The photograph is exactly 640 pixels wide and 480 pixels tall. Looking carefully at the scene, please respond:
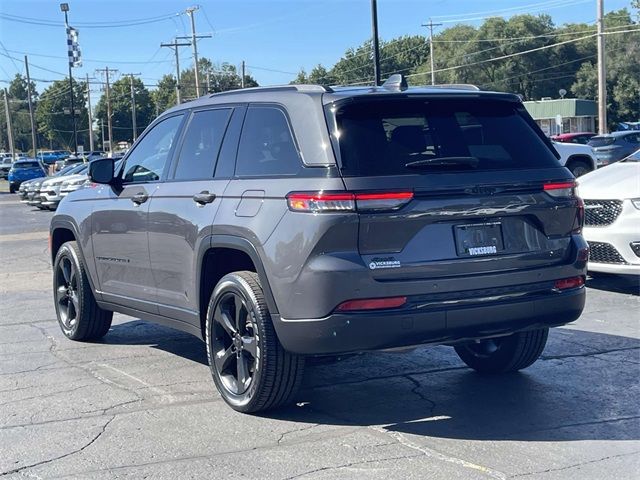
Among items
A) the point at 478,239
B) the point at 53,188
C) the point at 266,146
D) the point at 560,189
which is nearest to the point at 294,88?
the point at 266,146

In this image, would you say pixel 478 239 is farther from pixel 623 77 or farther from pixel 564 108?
pixel 623 77

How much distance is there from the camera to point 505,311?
15.8ft

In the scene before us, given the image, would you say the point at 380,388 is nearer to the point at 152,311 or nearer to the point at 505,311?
the point at 505,311

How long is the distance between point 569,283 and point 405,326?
1.21 meters

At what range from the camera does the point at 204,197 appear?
5461 millimetres

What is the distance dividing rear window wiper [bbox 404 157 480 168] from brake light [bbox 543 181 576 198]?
0.48m

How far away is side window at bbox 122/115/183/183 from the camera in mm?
6279

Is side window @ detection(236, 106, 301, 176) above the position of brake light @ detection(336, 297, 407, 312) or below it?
above

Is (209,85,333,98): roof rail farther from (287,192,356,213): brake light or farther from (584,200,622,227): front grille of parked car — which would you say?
(584,200,622,227): front grille of parked car

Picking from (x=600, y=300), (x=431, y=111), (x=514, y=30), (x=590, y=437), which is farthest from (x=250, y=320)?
(x=514, y=30)

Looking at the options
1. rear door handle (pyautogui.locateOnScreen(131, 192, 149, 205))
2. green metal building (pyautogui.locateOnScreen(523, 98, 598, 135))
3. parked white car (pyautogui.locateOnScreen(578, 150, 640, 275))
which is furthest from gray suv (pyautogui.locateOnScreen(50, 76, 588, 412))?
green metal building (pyautogui.locateOnScreen(523, 98, 598, 135))

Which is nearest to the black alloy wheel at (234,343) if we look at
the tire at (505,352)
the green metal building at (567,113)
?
the tire at (505,352)

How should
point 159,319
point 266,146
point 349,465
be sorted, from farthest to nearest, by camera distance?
1. point 159,319
2. point 266,146
3. point 349,465

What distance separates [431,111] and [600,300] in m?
4.60
